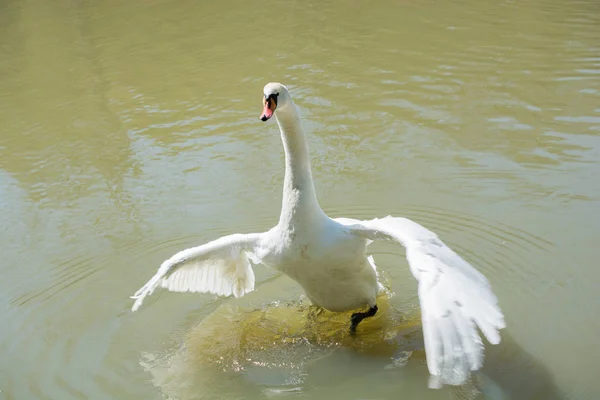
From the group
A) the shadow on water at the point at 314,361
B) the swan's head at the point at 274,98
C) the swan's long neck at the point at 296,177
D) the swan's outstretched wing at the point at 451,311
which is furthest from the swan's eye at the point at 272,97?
the shadow on water at the point at 314,361

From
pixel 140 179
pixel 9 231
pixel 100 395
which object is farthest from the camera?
pixel 140 179

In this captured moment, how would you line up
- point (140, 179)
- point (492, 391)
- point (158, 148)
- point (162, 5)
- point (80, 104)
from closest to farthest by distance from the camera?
point (492, 391) < point (140, 179) < point (158, 148) < point (80, 104) < point (162, 5)

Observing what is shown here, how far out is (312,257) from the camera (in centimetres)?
537

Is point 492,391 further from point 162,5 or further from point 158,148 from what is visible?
point 162,5

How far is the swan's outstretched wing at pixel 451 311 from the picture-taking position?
3510 mm

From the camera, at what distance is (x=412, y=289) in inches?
259

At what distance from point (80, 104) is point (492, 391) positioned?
29.7ft

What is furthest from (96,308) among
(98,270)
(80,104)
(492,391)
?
(80,104)

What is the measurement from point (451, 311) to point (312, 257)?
177cm

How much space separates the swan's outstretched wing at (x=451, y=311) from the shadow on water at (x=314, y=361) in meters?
1.31

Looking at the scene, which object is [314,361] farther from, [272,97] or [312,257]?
[272,97]

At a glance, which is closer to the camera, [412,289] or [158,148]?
[412,289]

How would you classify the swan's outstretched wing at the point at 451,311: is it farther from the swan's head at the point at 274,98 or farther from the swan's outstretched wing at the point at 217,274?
the swan's outstretched wing at the point at 217,274

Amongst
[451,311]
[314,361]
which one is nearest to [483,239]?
[314,361]
